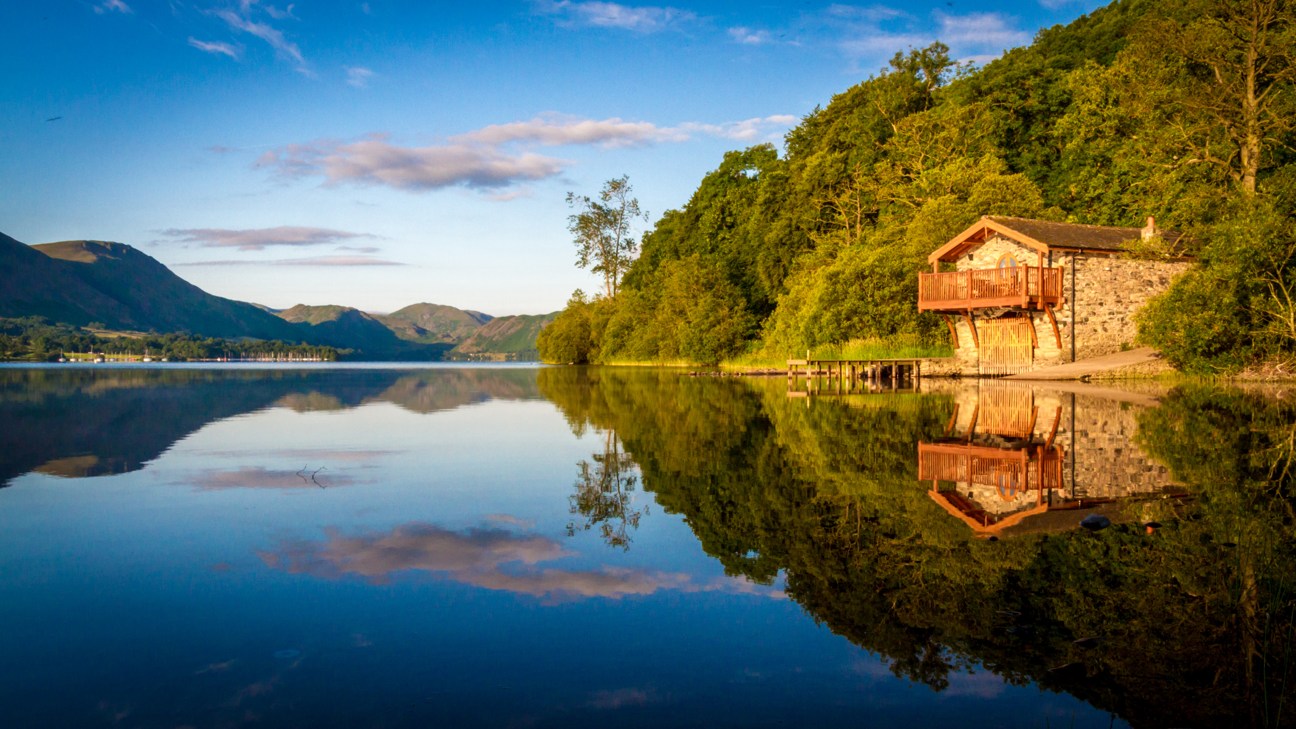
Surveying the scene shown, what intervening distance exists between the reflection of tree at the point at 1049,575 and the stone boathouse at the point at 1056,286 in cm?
2211

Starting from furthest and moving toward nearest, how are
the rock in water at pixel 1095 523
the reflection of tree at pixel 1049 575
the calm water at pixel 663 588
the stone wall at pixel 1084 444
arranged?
the stone wall at pixel 1084 444
the rock in water at pixel 1095 523
the reflection of tree at pixel 1049 575
the calm water at pixel 663 588

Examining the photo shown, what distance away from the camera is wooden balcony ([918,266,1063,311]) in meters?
32.3

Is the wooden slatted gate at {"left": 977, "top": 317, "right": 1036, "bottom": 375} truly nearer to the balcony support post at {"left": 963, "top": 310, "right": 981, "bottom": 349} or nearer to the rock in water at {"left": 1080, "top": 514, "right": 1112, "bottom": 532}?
the balcony support post at {"left": 963, "top": 310, "right": 981, "bottom": 349}

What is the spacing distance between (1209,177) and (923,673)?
3551 centimetres

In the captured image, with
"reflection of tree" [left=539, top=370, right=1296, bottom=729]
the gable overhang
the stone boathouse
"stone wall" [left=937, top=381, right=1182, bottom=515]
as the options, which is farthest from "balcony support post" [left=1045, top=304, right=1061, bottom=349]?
"reflection of tree" [left=539, top=370, right=1296, bottom=729]

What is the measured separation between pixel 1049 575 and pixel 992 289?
30.2m

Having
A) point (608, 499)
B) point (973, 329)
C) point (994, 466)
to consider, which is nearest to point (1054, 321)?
point (973, 329)

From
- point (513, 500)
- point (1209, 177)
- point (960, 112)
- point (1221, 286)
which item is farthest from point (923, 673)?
point (960, 112)

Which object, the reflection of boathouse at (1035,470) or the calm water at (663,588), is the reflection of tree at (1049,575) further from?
the reflection of boathouse at (1035,470)

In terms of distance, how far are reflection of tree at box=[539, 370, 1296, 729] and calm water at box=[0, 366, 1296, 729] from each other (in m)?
0.03

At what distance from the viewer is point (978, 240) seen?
35.6 meters

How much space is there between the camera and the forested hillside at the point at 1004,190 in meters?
26.4

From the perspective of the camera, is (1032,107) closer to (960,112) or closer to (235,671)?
(960,112)

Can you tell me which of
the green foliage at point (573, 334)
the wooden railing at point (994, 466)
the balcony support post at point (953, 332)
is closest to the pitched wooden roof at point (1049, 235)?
the balcony support post at point (953, 332)
